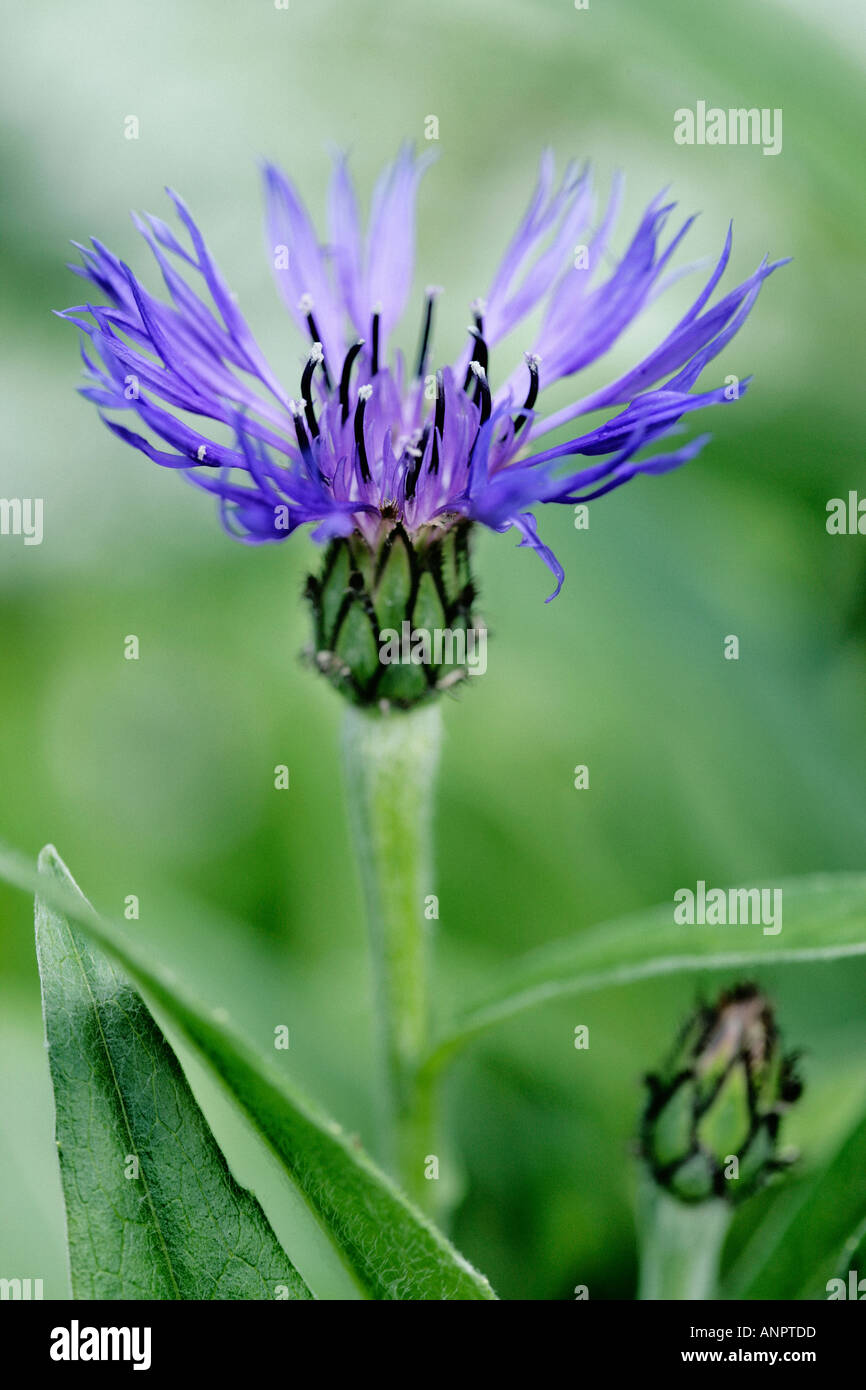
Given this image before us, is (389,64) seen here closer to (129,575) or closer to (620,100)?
(620,100)

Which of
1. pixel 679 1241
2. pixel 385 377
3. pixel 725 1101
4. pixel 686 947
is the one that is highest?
pixel 385 377

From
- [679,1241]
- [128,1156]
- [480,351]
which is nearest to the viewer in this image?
[128,1156]

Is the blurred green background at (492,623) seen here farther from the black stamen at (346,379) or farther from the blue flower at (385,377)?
the black stamen at (346,379)

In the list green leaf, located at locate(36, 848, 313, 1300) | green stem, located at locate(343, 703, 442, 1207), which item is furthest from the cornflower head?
green leaf, located at locate(36, 848, 313, 1300)

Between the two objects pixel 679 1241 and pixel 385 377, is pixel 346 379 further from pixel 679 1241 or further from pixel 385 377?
pixel 679 1241

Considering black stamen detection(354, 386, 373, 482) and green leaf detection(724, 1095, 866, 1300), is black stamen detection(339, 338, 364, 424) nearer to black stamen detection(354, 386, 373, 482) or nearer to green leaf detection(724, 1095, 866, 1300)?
black stamen detection(354, 386, 373, 482)

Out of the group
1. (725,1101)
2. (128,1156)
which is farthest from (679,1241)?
(128,1156)

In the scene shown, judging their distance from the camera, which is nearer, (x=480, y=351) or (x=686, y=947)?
(x=686, y=947)
